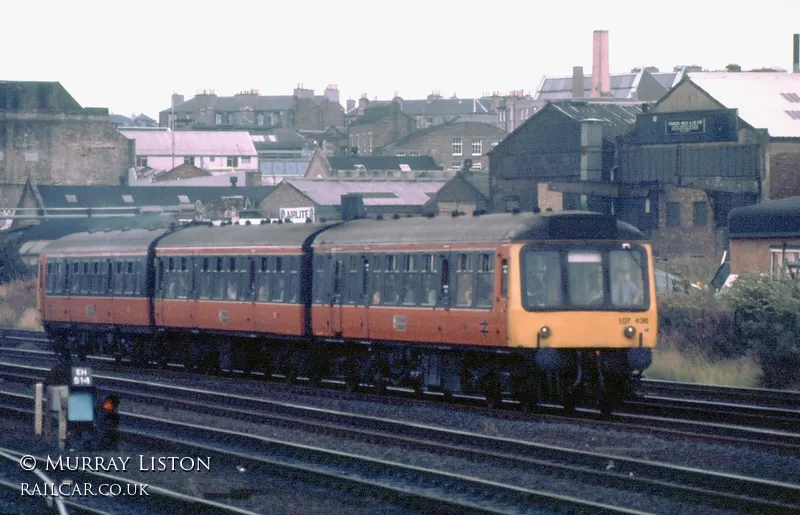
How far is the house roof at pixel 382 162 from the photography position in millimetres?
106875

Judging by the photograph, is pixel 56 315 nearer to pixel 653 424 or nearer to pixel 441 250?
pixel 441 250

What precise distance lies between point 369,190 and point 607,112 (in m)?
16.1

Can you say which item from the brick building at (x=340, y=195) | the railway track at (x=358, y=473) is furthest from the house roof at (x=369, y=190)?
the railway track at (x=358, y=473)

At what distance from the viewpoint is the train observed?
766 inches

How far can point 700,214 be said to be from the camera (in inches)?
2470

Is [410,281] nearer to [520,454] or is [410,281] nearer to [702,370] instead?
[520,454]

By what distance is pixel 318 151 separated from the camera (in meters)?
108

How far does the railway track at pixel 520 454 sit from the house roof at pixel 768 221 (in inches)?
872

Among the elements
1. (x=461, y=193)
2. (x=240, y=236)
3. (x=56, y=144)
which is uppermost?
Result: (x=56, y=144)

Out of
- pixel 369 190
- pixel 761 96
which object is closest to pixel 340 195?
pixel 369 190

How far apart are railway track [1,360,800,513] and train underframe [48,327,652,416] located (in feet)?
7.28

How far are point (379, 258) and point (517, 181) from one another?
54607 mm

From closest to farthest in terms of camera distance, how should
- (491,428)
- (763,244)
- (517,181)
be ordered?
1. (491,428)
2. (763,244)
3. (517,181)

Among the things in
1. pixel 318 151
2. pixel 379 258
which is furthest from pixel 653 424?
pixel 318 151
